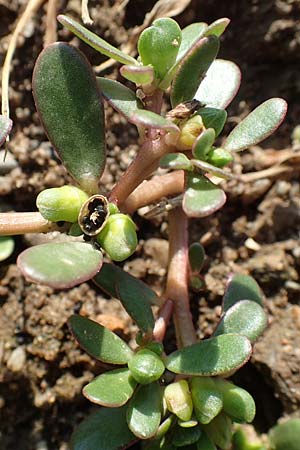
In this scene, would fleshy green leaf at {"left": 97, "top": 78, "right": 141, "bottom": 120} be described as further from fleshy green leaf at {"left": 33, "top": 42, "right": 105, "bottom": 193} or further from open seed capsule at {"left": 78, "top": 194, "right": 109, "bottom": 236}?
open seed capsule at {"left": 78, "top": 194, "right": 109, "bottom": 236}

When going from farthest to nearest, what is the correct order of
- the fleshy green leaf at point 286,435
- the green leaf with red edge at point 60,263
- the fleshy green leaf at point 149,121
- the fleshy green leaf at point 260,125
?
the fleshy green leaf at point 286,435
the fleshy green leaf at point 260,125
the fleshy green leaf at point 149,121
the green leaf with red edge at point 60,263

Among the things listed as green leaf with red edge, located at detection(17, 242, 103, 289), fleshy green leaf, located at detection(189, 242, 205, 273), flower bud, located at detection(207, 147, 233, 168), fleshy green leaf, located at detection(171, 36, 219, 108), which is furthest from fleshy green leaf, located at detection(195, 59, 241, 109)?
green leaf with red edge, located at detection(17, 242, 103, 289)

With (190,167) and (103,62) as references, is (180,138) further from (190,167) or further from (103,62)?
(103,62)

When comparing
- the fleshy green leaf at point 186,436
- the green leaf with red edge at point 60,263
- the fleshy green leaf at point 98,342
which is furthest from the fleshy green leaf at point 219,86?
the fleshy green leaf at point 186,436

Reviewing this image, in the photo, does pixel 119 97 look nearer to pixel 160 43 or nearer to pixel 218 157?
pixel 160 43

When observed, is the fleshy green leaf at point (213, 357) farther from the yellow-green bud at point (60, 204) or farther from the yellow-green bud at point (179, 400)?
the yellow-green bud at point (60, 204)

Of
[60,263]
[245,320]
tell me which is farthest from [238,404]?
[60,263]

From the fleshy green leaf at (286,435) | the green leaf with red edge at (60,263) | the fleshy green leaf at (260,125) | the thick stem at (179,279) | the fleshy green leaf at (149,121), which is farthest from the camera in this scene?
the fleshy green leaf at (286,435)
